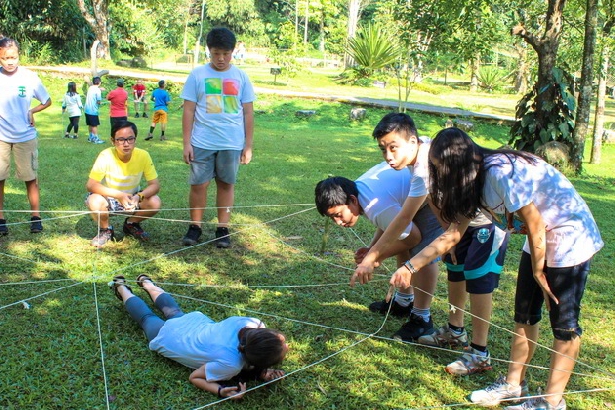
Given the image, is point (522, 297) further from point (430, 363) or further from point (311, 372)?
point (311, 372)

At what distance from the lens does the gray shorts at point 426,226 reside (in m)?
3.29

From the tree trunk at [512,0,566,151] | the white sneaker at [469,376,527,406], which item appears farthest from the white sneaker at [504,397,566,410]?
the tree trunk at [512,0,566,151]

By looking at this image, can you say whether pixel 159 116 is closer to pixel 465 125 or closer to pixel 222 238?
pixel 222 238

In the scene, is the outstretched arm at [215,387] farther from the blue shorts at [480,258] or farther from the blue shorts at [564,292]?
the blue shorts at [564,292]

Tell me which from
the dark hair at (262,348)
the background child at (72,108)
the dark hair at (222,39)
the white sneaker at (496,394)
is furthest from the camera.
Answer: the background child at (72,108)

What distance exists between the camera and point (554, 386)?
264 centimetres

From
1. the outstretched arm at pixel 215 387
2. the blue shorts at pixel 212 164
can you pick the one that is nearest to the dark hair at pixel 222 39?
the blue shorts at pixel 212 164

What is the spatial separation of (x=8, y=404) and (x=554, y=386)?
2456mm

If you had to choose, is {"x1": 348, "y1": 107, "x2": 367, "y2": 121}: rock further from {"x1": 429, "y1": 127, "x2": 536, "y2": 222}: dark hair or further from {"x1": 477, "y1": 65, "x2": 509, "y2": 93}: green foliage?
{"x1": 429, "y1": 127, "x2": 536, "y2": 222}: dark hair

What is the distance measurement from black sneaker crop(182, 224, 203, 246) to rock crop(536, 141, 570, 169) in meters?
6.41

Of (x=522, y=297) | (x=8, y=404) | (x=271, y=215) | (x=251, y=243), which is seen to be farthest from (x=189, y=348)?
(x=271, y=215)

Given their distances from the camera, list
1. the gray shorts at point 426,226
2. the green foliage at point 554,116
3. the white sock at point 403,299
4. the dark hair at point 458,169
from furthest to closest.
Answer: the green foliage at point 554,116 < the white sock at point 403,299 < the gray shorts at point 426,226 < the dark hair at point 458,169

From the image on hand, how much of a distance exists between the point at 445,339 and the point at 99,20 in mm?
20690

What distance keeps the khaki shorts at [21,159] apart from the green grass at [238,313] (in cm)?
47
